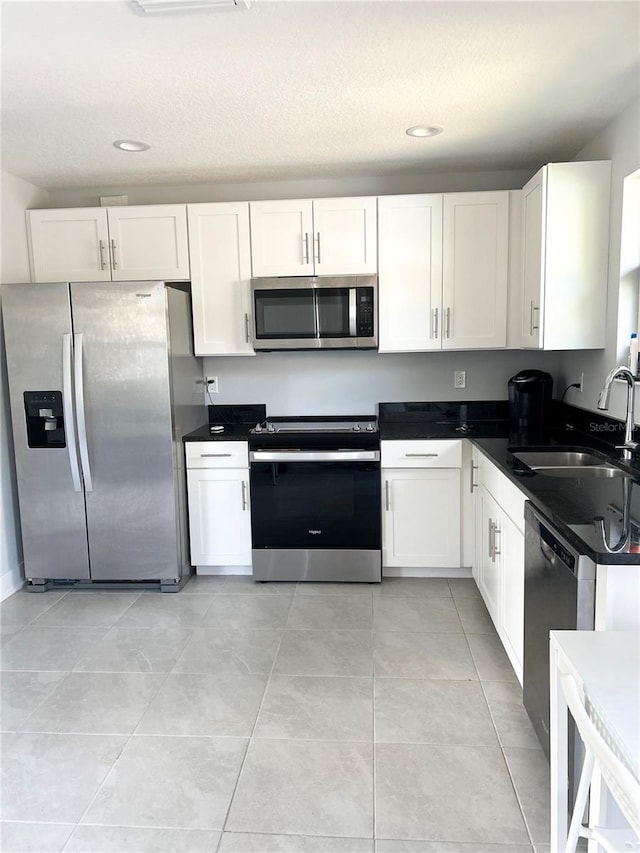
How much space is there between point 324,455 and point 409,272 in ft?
3.85

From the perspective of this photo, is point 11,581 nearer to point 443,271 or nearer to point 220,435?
point 220,435

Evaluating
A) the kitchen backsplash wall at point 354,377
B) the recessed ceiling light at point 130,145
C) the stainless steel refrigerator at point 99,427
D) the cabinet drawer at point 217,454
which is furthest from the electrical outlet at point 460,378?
the recessed ceiling light at point 130,145

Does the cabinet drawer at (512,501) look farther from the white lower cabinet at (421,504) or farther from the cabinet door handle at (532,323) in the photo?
the cabinet door handle at (532,323)

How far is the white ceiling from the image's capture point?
1.85 m

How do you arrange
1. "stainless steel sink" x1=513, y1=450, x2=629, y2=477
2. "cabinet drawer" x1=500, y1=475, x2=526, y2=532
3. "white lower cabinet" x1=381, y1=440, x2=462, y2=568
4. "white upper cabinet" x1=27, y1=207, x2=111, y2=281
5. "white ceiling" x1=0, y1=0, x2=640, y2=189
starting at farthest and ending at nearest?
1. "white upper cabinet" x1=27, y1=207, x2=111, y2=281
2. "white lower cabinet" x1=381, y1=440, x2=462, y2=568
3. "stainless steel sink" x1=513, y1=450, x2=629, y2=477
4. "cabinet drawer" x1=500, y1=475, x2=526, y2=532
5. "white ceiling" x1=0, y1=0, x2=640, y2=189

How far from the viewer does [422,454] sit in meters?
3.32

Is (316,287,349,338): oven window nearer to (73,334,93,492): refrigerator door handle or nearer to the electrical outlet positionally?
the electrical outlet

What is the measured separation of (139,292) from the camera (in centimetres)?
320

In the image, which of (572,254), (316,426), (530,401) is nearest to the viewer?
(572,254)

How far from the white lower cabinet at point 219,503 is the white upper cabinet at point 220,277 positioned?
0.63 m

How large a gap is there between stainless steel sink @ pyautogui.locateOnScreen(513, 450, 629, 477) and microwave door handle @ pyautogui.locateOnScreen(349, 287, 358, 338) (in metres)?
1.18

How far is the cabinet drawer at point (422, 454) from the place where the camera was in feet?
10.8

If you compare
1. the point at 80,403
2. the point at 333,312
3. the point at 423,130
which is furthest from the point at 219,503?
the point at 423,130

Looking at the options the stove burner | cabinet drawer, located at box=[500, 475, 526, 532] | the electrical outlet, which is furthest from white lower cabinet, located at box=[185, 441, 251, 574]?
cabinet drawer, located at box=[500, 475, 526, 532]
